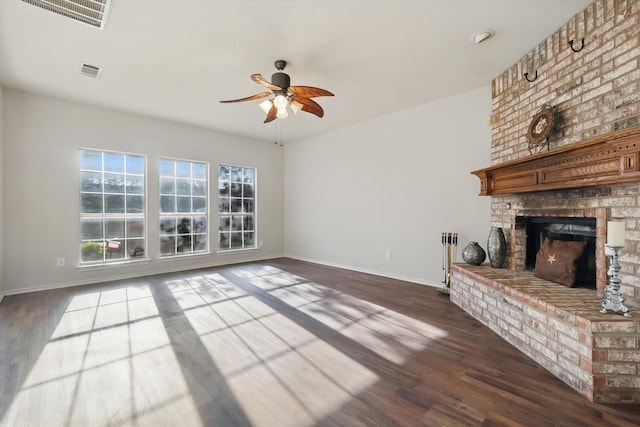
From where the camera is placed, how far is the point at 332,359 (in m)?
2.23

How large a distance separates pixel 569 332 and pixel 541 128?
1.91 m

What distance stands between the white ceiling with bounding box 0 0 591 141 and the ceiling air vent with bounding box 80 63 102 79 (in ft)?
0.21

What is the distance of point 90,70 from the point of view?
3.33 m

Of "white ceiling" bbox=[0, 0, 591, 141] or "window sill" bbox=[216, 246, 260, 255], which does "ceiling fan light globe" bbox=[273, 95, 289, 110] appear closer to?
"white ceiling" bbox=[0, 0, 591, 141]

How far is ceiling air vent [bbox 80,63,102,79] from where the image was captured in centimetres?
326

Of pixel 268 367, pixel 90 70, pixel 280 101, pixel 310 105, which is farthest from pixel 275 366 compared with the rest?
pixel 90 70

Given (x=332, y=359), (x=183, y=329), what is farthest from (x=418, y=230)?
(x=183, y=329)

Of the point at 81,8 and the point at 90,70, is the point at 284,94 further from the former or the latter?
the point at 90,70

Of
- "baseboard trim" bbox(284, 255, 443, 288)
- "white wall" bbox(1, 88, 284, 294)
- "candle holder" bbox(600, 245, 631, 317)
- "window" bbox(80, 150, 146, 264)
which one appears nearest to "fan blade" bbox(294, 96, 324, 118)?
"candle holder" bbox(600, 245, 631, 317)

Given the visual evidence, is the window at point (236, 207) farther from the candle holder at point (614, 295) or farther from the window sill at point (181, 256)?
the candle holder at point (614, 295)

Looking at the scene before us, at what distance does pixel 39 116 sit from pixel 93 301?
2.78 metres

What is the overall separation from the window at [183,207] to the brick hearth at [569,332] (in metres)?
5.03

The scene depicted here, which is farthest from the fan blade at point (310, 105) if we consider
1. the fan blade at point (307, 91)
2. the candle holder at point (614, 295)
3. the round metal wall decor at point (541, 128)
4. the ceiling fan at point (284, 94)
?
the candle holder at point (614, 295)

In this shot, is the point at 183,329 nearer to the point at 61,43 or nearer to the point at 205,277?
the point at 205,277
